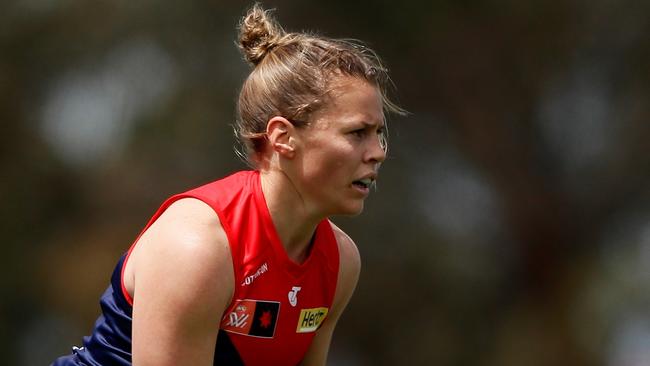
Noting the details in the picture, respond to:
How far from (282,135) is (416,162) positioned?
4.29 meters

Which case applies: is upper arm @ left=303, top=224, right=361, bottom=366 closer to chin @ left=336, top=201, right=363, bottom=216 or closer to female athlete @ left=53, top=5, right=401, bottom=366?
female athlete @ left=53, top=5, right=401, bottom=366

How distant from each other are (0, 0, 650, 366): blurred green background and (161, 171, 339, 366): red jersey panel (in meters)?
3.88

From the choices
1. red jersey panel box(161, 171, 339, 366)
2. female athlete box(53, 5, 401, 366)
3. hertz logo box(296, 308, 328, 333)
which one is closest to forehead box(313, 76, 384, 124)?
female athlete box(53, 5, 401, 366)

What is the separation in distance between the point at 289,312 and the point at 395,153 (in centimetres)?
427

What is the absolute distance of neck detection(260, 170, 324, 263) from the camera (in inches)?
102

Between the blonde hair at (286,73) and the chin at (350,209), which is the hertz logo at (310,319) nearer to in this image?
the chin at (350,209)

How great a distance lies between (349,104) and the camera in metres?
2.55

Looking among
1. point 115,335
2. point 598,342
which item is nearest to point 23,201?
point 598,342

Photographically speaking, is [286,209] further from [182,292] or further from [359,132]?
[182,292]

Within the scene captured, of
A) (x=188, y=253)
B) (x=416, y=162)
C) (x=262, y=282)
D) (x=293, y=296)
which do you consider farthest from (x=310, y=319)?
(x=416, y=162)

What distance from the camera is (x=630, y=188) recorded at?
6.62 meters

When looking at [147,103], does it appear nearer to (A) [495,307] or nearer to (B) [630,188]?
(A) [495,307]

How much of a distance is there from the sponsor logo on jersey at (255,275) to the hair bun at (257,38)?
517 mm

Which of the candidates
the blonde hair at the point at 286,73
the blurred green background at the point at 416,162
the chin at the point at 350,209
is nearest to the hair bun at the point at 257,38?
the blonde hair at the point at 286,73
